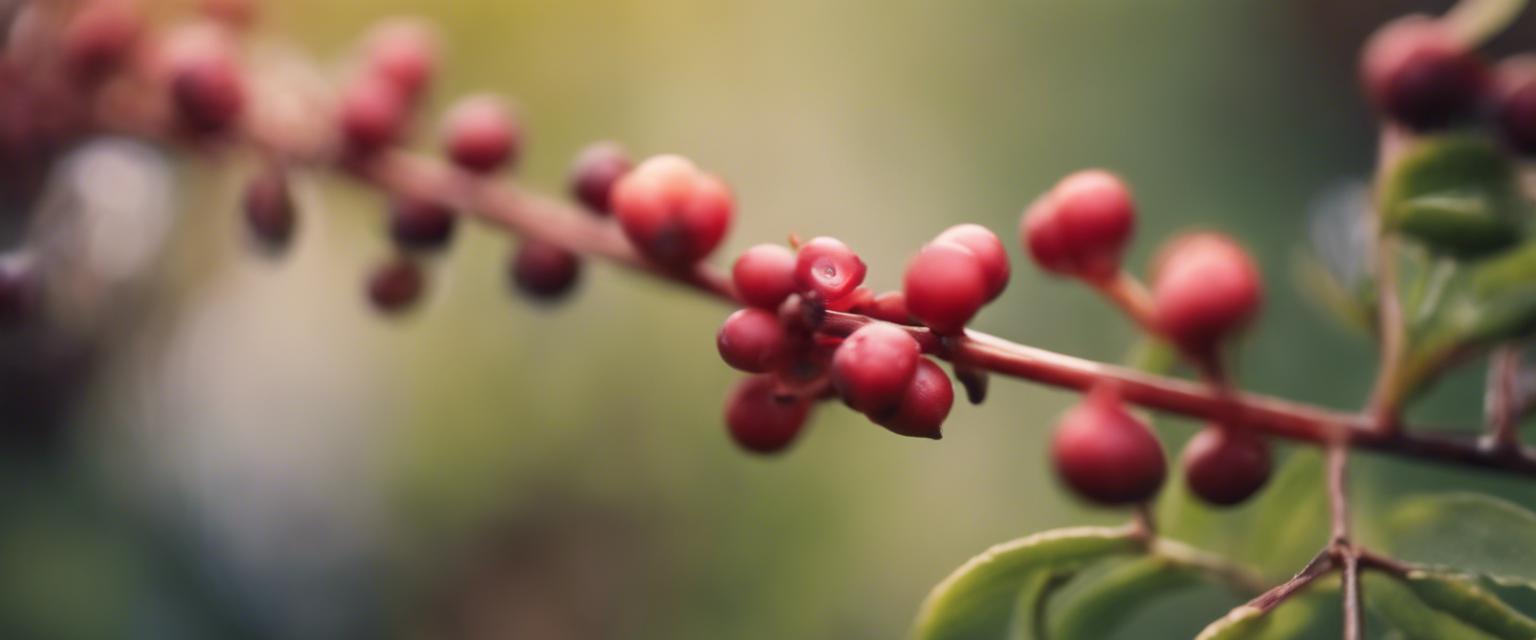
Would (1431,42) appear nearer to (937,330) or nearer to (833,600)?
(937,330)

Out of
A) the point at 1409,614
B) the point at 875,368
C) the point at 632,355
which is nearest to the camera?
the point at 875,368

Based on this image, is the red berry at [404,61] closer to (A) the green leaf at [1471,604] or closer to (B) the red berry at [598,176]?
(B) the red berry at [598,176]

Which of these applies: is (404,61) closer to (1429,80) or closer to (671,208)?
(671,208)

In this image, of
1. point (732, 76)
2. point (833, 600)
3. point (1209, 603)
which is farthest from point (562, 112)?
point (1209, 603)

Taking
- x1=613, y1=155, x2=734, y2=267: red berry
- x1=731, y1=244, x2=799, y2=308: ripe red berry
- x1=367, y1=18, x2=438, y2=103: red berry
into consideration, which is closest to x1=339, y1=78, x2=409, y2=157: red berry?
x1=367, y1=18, x2=438, y2=103: red berry

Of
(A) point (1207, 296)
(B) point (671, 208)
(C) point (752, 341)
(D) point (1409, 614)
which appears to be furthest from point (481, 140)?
(D) point (1409, 614)

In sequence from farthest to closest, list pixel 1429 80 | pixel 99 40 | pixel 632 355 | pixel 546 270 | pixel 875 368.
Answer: pixel 632 355, pixel 99 40, pixel 546 270, pixel 1429 80, pixel 875 368
